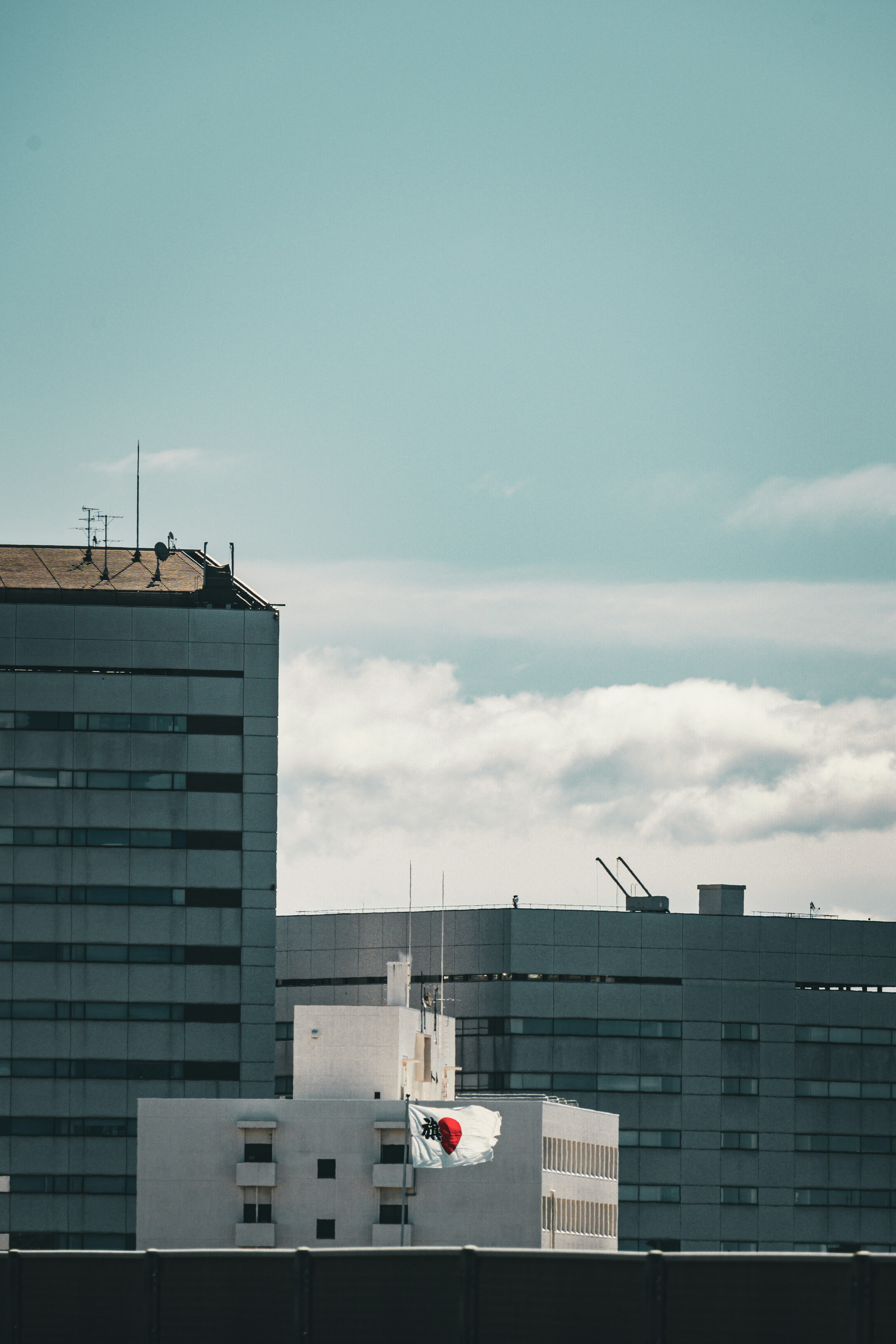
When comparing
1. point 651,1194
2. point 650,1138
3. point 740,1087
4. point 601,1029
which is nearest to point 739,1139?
point 740,1087

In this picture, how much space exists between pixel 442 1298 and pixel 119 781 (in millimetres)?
116773

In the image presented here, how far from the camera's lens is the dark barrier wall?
93.1 ft

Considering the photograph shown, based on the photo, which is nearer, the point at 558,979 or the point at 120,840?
the point at 120,840

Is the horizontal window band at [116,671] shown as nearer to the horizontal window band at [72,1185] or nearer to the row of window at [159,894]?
the row of window at [159,894]

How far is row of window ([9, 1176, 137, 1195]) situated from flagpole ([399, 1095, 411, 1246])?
24.7 m

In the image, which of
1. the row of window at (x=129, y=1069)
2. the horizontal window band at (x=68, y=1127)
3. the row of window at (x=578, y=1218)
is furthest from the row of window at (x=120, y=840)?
the row of window at (x=578, y=1218)

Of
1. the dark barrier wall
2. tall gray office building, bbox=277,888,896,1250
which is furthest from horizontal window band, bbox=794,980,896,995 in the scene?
the dark barrier wall

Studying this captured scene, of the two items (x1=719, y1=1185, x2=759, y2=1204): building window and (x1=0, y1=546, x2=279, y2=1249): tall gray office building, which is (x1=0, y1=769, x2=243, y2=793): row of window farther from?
(x1=719, y1=1185, x2=759, y2=1204): building window

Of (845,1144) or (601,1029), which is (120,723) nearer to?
(601,1029)

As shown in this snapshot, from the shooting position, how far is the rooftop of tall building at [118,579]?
5851 inches

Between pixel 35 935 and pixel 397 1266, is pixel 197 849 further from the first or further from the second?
pixel 397 1266

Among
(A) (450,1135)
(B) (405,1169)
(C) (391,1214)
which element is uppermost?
(A) (450,1135)

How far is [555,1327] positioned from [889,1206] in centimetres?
14810

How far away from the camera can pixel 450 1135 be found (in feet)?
374
